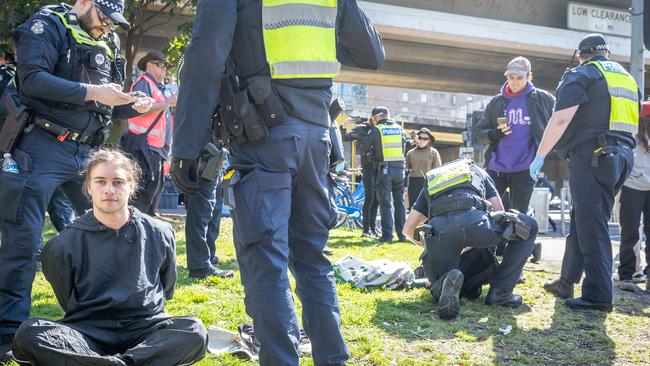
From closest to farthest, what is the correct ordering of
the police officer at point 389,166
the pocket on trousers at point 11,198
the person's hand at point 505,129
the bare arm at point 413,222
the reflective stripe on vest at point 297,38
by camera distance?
the reflective stripe on vest at point 297,38 → the pocket on trousers at point 11,198 → the bare arm at point 413,222 → the person's hand at point 505,129 → the police officer at point 389,166

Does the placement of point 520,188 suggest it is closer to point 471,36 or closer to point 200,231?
point 200,231

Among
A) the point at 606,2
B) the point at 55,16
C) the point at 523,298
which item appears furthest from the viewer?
the point at 606,2

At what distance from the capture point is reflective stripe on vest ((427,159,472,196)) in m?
5.03

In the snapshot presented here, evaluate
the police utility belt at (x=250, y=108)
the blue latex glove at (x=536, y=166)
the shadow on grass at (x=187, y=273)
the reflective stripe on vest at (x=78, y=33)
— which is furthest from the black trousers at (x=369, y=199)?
the police utility belt at (x=250, y=108)

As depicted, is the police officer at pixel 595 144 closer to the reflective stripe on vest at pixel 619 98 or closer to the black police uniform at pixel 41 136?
the reflective stripe on vest at pixel 619 98

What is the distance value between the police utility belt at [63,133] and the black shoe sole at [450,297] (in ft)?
8.17

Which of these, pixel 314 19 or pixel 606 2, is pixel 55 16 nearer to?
pixel 314 19

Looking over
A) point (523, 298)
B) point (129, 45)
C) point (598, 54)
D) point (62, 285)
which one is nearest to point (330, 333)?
point (62, 285)

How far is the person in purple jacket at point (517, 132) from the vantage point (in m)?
6.37

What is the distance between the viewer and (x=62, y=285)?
310cm

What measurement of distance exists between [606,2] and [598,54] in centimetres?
1573

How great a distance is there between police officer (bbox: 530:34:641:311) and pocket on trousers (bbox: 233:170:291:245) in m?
3.02

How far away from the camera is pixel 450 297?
4.63 meters

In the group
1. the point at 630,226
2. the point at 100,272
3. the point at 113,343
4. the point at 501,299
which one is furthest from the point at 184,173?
the point at 630,226
